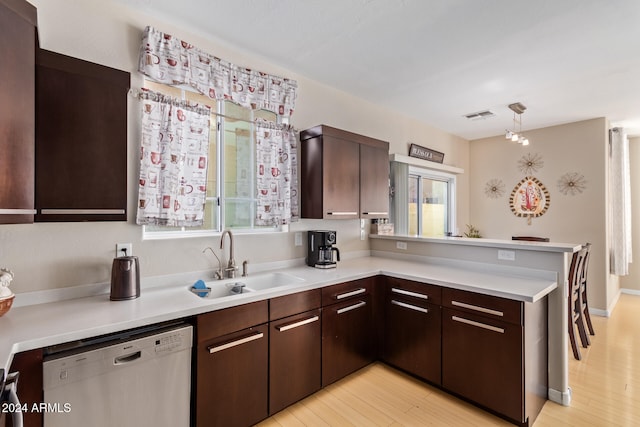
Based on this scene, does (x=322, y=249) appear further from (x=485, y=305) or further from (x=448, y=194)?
(x=448, y=194)

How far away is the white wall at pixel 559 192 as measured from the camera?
160 inches

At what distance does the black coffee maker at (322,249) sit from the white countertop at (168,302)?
0.30 feet

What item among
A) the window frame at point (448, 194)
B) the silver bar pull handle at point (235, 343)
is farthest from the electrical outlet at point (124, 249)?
the window frame at point (448, 194)

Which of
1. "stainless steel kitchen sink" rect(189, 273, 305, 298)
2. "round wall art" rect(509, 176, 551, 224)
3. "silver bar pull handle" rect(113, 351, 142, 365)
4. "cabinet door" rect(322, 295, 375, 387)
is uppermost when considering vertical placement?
"round wall art" rect(509, 176, 551, 224)

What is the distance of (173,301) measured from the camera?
5.64 ft

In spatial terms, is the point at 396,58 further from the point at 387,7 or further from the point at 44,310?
the point at 44,310

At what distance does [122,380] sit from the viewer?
4.63 ft

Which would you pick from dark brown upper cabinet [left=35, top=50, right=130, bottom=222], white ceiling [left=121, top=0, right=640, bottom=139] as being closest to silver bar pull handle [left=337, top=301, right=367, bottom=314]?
dark brown upper cabinet [left=35, top=50, right=130, bottom=222]

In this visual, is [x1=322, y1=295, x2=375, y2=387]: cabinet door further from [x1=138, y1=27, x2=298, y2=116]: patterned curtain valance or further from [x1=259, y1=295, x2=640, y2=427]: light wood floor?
[x1=138, y1=27, x2=298, y2=116]: patterned curtain valance

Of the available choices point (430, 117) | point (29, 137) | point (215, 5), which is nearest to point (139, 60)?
point (215, 5)

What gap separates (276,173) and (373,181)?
1.06 meters

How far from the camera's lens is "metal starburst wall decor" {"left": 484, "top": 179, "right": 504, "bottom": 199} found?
5.09 meters

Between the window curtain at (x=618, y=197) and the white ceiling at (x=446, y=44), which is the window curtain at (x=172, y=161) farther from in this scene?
the window curtain at (x=618, y=197)

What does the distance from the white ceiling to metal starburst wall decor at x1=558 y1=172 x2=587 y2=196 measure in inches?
40.8
